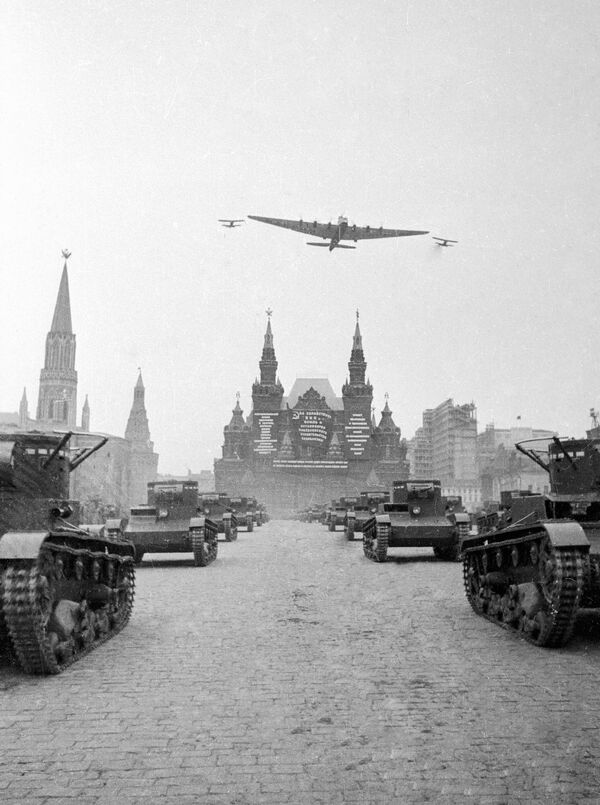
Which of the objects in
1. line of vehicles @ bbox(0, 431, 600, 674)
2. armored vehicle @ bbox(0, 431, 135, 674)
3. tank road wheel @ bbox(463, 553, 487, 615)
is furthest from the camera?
tank road wheel @ bbox(463, 553, 487, 615)

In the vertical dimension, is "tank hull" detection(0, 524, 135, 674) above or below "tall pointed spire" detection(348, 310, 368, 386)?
below

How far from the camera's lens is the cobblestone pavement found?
355 cm

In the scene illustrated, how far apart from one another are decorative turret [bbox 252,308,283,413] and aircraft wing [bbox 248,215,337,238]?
67.0 metres

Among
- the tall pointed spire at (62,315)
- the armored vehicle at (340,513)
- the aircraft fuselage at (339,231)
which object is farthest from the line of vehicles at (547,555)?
the tall pointed spire at (62,315)

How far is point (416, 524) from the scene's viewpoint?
17.3m

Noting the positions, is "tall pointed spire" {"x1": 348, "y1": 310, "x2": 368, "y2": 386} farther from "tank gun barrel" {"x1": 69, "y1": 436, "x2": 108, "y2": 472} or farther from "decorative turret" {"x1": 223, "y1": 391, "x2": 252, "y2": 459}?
"tank gun barrel" {"x1": 69, "y1": 436, "x2": 108, "y2": 472}

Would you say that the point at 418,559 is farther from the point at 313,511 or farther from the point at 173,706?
the point at 313,511

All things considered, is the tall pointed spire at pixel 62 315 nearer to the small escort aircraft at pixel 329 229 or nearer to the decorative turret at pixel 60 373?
the decorative turret at pixel 60 373

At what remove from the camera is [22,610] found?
5684 millimetres

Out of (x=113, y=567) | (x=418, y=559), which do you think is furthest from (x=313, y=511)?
(x=113, y=567)

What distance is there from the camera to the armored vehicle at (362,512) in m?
27.8

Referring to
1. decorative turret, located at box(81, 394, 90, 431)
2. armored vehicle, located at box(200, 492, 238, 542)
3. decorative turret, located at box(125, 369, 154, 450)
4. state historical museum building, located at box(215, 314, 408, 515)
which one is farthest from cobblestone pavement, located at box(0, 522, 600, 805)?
decorative turret, located at box(125, 369, 154, 450)

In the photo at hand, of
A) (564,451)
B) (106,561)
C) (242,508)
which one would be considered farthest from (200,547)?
(242,508)

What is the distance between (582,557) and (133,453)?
496 ft
